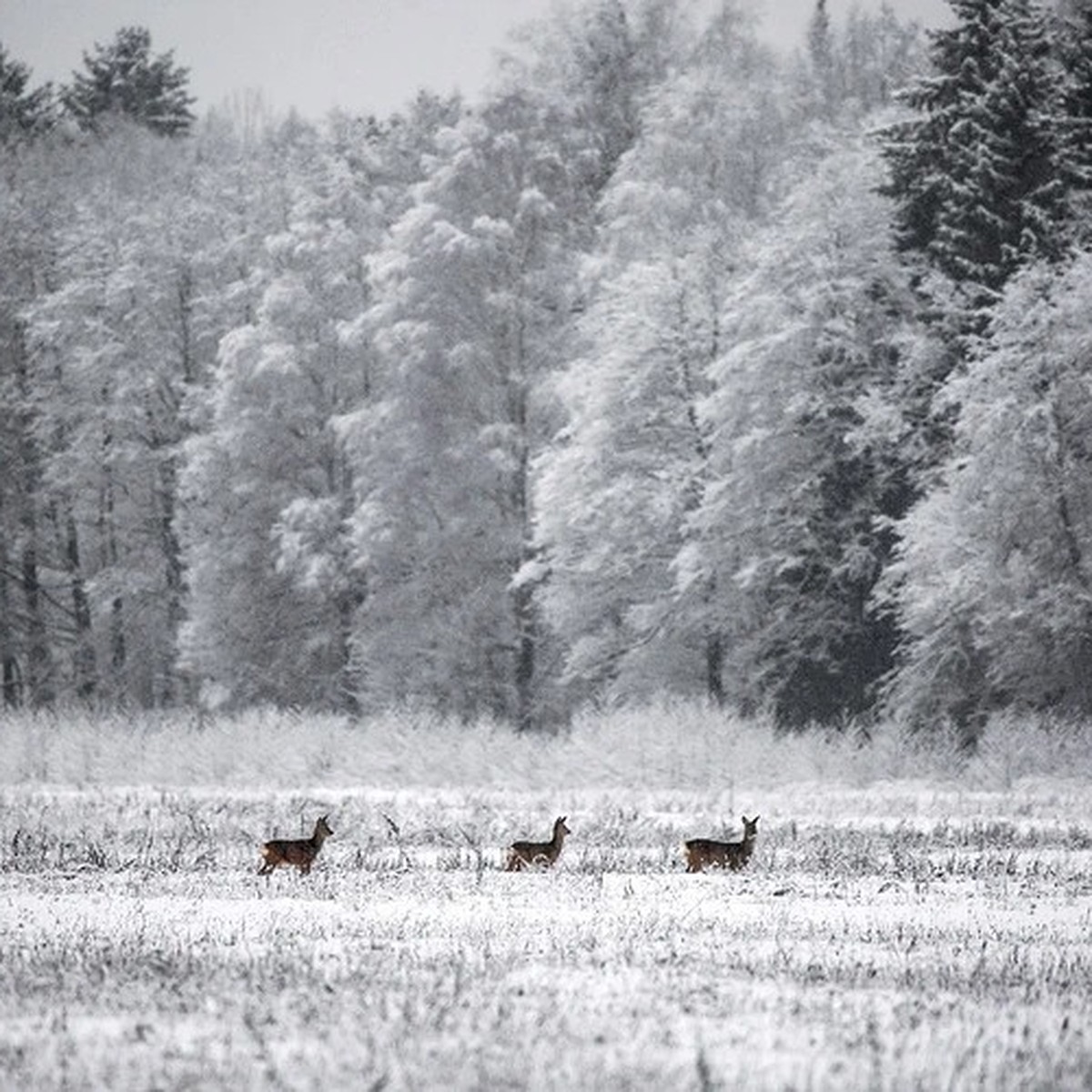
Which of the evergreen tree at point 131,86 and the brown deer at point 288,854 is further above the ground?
the evergreen tree at point 131,86

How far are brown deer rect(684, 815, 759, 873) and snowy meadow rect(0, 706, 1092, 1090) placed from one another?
22 cm

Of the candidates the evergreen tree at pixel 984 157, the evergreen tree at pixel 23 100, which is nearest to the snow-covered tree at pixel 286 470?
the evergreen tree at pixel 984 157

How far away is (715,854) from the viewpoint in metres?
13.3

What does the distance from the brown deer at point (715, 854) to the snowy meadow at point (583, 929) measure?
0.73ft

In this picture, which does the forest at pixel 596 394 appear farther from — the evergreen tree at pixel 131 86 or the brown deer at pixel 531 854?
the evergreen tree at pixel 131 86

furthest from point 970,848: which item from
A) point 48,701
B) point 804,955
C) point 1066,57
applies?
point 48,701

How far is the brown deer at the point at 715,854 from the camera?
1317cm

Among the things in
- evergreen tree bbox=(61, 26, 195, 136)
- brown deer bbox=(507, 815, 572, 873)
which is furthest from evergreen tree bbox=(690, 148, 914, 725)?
evergreen tree bbox=(61, 26, 195, 136)

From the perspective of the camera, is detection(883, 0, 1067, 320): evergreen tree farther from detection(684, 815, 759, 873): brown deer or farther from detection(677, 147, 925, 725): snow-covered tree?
detection(684, 815, 759, 873): brown deer

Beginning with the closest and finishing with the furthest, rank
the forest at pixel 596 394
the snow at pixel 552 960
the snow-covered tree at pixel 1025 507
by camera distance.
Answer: the snow at pixel 552 960 → the snow-covered tree at pixel 1025 507 → the forest at pixel 596 394

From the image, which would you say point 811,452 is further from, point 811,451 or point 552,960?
point 552,960

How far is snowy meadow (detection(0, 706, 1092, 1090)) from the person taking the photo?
20.5 feet

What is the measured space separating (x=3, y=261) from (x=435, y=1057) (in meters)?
40.6

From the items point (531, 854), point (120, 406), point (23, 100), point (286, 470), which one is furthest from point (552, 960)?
point (23, 100)
